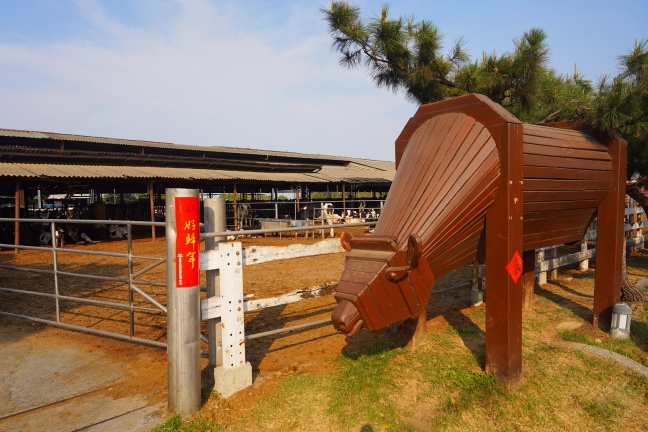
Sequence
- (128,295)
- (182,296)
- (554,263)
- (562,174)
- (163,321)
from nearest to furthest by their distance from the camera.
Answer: (182,296) < (562,174) < (163,321) < (128,295) < (554,263)

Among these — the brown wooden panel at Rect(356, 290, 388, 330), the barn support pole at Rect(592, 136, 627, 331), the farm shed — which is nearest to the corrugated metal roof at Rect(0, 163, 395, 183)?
the farm shed

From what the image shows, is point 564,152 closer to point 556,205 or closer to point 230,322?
point 556,205

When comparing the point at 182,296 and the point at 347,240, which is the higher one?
the point at 347,240

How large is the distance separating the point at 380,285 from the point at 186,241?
139 centimetres

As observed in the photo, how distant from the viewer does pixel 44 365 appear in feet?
13.1

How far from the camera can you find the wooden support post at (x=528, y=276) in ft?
18.0

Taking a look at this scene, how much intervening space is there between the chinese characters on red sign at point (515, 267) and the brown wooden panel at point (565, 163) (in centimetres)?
78

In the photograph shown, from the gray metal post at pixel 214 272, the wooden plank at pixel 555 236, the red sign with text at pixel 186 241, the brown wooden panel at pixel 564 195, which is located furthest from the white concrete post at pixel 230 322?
the wooden plank at pixel 555 236

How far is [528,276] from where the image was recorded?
558cm

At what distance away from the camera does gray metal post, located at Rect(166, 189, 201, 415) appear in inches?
115

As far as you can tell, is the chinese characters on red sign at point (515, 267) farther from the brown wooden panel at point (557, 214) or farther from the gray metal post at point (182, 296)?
the gray metal post at point (182, 296)

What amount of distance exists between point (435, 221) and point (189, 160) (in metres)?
17.7

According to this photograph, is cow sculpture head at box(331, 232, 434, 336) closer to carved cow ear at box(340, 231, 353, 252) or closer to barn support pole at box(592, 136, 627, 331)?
carved cow ear at box(340, 231, 353, 252)

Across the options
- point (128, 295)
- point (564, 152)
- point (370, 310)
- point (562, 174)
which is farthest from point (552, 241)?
point (128, 295)
